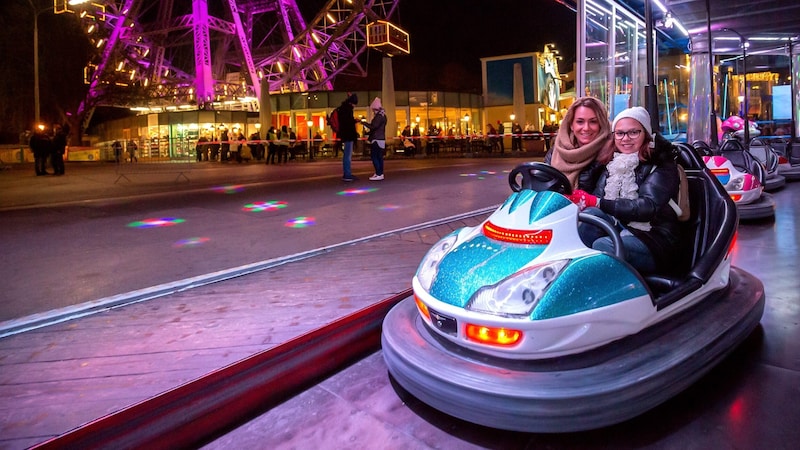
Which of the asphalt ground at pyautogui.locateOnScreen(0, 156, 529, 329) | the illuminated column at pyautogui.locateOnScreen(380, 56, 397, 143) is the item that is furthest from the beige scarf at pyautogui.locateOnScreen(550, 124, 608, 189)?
the illuminated column at pyautogui.locateOnScreen(380, 56, 397, 143)

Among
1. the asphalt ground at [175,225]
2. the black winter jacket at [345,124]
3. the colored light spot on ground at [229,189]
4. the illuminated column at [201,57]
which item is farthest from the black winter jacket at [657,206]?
the illuminated column at [201,57]

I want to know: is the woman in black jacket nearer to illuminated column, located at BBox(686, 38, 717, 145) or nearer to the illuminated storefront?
illuminated column, located at BBox(686, 38, 717, 145)

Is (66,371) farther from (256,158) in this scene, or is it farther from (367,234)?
(256,158)

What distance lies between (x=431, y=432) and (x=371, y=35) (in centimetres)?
2922

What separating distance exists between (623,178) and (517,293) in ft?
3.95

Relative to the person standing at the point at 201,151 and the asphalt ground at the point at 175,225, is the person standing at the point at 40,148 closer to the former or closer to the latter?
the asphalt ground at the point at 175,225

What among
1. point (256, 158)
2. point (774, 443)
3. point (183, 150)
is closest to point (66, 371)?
point (774, 443)

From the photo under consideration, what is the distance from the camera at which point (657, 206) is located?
8.56ft

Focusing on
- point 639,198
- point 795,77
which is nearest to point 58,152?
point 639,198

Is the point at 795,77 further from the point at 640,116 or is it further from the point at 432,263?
the point at 432,263

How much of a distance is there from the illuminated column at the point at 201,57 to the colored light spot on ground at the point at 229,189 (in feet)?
97.2

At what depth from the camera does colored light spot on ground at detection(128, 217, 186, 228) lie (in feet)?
20.3

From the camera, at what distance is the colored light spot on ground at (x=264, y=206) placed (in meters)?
7.37

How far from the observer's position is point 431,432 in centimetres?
207
